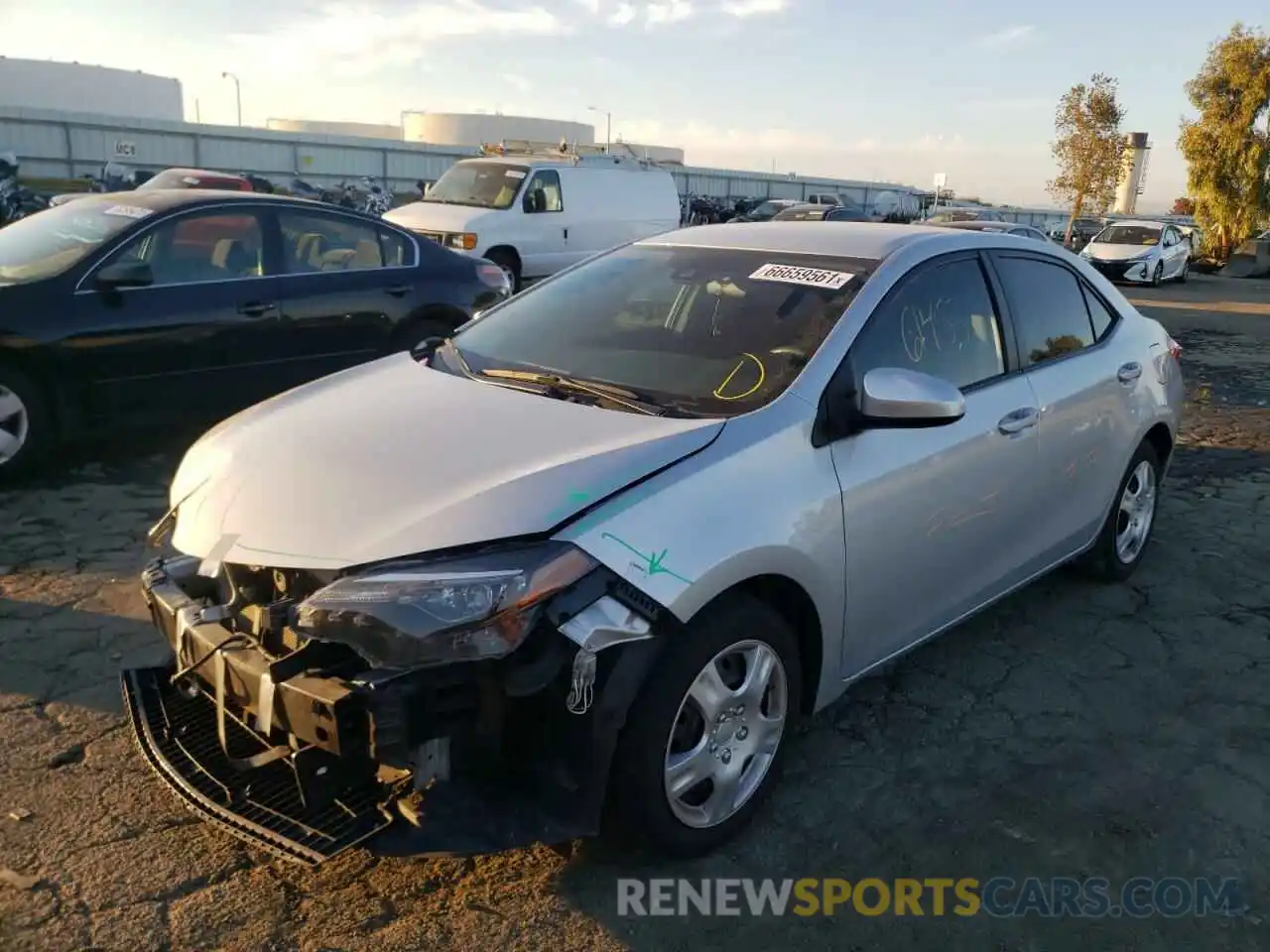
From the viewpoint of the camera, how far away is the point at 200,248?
19.9 feet

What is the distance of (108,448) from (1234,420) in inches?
340

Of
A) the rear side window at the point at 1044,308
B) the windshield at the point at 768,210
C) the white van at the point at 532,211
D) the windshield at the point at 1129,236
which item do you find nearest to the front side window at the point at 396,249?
the rear side window at the point at 1044,308

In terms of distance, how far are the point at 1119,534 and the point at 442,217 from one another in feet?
37.0

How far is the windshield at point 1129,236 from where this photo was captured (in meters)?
23.2

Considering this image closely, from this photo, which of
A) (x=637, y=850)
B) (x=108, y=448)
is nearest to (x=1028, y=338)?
(x=637, y=850)

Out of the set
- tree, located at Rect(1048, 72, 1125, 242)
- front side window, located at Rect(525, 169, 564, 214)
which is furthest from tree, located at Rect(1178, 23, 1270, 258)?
front side window, located at Rect(525, 169, 564, 214)

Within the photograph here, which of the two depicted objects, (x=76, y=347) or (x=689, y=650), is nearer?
(x=689, y=650)

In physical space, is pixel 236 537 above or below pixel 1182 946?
above

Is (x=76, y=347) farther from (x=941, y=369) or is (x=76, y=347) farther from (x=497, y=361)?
(x=941, y=369)

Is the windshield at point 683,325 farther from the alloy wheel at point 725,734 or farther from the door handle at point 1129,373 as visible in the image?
the door handle at point 1129,373

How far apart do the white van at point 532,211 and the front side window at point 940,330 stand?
10.6 m

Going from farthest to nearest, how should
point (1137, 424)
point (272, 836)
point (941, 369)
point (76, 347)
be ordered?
point (76, 347)
point (1137, 424)
point (941, 369)
point (272, 836)

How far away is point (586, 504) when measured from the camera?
2.42 meters

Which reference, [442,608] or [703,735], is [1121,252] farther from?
[442,608]
